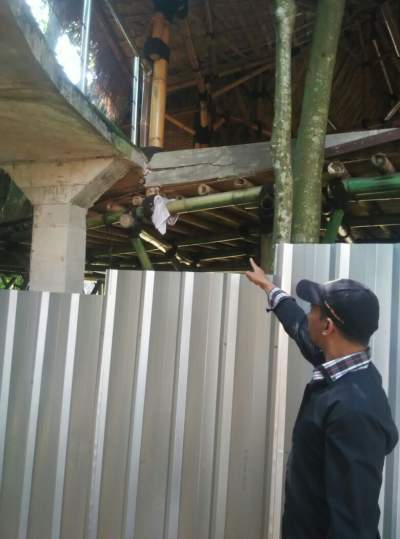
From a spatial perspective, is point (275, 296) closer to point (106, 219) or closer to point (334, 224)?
point (334, 224)

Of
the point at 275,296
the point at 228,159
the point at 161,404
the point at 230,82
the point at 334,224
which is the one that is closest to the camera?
the point at 275,296

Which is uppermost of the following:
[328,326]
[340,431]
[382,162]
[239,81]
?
[239,81]

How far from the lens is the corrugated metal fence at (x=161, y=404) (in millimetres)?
2451

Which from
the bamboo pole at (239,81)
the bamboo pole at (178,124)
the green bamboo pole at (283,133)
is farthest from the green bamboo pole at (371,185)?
the bamboo pole at (178,124)

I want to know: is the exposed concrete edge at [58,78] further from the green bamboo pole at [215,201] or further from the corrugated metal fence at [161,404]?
the corrugated metal fence at [161,404]

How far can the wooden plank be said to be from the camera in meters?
3.56

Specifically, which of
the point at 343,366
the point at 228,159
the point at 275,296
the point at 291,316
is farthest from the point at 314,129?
the point at 343,366

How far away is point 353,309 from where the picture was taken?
63.3 inches

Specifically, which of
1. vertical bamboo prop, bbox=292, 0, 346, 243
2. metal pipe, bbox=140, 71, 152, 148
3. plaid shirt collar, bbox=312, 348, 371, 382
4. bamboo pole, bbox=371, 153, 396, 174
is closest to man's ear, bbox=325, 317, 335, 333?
plaid shirt collar, bbox=312, 348, 371, 382

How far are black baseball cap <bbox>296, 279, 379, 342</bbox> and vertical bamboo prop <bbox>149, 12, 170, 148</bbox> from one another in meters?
3.66

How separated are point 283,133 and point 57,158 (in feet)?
7.45

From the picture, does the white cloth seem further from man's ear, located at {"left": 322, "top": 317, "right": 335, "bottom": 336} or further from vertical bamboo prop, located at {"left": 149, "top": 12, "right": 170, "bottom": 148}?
man's ear, located at {"left": 322, "top": 317, "right": 335, "bottom": 336}

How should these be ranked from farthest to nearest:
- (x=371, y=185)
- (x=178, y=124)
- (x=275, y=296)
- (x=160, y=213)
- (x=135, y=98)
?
1. (x=178, y=124)
2. (x=135, y=98)
3. (x=160, y=213)
4. (x=371, y=185)
5. (x=275, y=296)

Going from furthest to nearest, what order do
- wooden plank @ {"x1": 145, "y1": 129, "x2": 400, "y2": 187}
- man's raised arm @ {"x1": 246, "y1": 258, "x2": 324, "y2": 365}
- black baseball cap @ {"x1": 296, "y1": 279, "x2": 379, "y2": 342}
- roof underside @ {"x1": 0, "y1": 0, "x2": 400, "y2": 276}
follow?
roof underside @ {"x1": 0, "y1": 0, "x2": 400, "y2": 276}
wooden plank @ {"x1": 145, "y1": 129, "x2": 400, "y2": 187}
man's raised arm @ {"x1": 246, "y1": 258, "x2": 324, "y2": 365}
black baseball cap @ {"x1": 296, "y1": 279, "x2": 379, "y2": 342}
